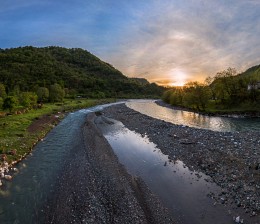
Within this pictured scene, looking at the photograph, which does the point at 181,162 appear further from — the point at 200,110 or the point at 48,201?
the point at 200,110

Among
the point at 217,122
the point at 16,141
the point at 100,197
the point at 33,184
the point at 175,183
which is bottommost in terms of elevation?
the point at 33,184

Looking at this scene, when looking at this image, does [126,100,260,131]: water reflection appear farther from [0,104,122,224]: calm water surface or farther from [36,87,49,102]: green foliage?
[36,87,49,102]: green foliage

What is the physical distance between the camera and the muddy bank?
20844 millimetres

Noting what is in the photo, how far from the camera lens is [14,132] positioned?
49.5m

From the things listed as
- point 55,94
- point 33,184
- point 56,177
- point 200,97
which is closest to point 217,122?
point 200,97

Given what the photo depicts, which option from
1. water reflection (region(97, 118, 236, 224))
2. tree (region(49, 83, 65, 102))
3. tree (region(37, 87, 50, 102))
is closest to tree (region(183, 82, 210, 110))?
tree (region(49, 83, 65, 102))

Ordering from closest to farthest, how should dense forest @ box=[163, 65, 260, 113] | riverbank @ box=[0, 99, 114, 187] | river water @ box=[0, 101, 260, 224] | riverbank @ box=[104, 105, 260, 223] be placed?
river water @ box=[0, 101, 260, 224]
riverbank @ box=[104, 105, 260, 223]
riverbank @ box=[0, 99, 114, 187]
dense forest @ box=[163, 65, 260, 113]

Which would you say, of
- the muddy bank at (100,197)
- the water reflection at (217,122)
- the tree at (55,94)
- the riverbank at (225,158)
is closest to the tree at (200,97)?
the water reflection at (217,122)

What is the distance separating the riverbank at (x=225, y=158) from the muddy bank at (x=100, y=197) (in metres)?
6.86

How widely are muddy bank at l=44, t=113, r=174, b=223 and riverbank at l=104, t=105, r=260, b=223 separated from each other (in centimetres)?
686

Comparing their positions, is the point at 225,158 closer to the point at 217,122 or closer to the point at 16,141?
the point at 16,141

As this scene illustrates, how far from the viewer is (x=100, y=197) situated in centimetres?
2450

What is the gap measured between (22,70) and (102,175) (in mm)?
191136

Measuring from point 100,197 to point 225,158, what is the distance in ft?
59.6
